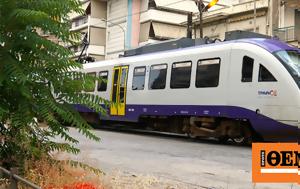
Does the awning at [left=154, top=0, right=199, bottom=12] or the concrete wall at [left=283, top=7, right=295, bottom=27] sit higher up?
the awning at [left=154, top=0, right=199, bottom=12]

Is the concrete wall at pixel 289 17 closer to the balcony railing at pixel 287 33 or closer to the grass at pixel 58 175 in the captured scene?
the balcony railing at pixel 287 33

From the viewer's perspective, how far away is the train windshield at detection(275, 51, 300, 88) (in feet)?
47.1

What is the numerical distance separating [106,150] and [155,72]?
587 cm

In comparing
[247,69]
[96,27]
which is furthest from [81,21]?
[247,69]

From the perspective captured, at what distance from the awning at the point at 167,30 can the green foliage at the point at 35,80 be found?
130ft

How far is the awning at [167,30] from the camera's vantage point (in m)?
46.8

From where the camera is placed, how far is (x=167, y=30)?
4756cm

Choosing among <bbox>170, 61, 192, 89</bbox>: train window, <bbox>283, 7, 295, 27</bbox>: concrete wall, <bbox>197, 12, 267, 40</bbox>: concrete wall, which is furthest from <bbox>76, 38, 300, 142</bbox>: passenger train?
<bbox>283, 7, 295, 27</bbox>: concrete wall

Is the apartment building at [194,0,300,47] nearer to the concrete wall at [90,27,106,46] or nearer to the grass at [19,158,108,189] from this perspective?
the concrete wall at [90,27,106,46]

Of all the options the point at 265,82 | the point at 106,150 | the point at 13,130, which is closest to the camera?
the point at 13,130

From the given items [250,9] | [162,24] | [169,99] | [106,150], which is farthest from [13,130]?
[162,24]

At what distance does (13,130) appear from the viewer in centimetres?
711

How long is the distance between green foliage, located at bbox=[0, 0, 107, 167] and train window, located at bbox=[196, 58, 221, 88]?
9.36 m

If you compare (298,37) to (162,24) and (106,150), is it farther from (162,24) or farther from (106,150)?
(106,150)
